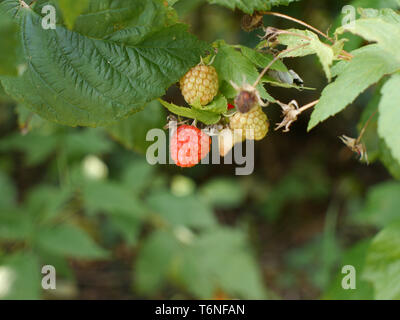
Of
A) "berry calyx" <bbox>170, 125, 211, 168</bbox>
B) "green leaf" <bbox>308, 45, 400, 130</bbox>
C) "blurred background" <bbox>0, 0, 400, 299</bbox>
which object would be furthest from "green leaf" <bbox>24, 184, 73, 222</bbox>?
"green leaf" <bbox>308, 45, 400, 130</bbox>

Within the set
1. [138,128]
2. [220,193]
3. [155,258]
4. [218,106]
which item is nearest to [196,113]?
[218,106]

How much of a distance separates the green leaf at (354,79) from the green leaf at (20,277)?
120 centimetres

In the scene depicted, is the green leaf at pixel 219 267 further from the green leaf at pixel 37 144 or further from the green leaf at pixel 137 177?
the green leaf at pixel 37 144

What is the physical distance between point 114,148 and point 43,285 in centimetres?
108

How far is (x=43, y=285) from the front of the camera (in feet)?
5.31

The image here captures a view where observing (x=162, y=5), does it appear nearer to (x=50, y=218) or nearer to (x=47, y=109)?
(x=47, y=109)

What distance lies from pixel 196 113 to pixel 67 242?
106 centimetres

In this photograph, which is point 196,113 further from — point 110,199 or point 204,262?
point 204,262

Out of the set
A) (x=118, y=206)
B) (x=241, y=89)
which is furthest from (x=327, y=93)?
(x=118, y=206)

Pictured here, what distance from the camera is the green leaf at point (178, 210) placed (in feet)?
6.24

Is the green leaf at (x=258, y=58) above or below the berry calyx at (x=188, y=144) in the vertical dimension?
above

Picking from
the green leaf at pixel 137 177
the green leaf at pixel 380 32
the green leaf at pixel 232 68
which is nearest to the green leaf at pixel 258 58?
the green leaf at pixel 232 68

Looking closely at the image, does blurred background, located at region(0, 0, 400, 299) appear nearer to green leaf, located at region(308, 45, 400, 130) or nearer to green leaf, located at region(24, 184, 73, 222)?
green leaf, located at region(24, 184, 73, 222)
